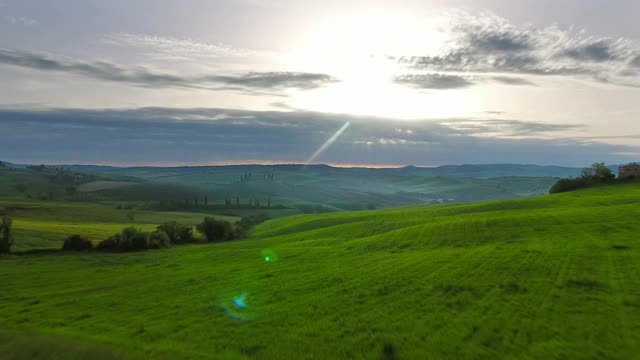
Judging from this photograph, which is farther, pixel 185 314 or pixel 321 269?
pixel 321 269

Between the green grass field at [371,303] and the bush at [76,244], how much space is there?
26.3 meters

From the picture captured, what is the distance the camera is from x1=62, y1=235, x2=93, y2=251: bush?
93.5 meters

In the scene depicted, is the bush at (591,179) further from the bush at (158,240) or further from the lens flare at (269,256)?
the bush at (158,240)

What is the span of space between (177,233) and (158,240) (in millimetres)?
13563

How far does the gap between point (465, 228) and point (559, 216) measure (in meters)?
15.7

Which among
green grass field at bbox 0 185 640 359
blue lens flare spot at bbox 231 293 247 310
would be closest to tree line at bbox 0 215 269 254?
green grass field at bbox 0 185 640 359

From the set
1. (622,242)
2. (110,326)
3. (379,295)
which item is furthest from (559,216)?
(110,326)

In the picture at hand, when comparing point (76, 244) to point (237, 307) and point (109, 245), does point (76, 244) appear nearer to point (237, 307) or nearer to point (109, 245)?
point (109, 245)

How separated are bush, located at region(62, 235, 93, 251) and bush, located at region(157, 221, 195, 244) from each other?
66.6 feet

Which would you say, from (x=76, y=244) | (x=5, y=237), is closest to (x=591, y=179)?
(x=76, y=244)

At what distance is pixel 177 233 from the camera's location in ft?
388

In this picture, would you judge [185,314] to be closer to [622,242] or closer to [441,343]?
[441,343]

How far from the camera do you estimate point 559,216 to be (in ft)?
240

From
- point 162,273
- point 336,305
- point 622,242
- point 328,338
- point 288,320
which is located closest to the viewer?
point 328,338
